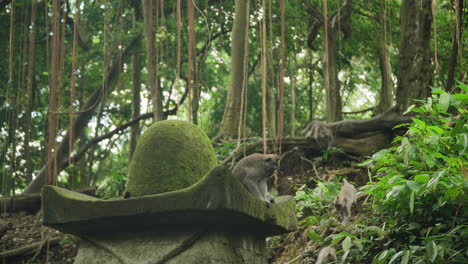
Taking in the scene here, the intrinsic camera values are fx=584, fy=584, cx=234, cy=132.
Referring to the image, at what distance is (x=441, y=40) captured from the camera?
998 cm

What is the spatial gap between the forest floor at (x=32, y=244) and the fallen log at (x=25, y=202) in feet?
0.58

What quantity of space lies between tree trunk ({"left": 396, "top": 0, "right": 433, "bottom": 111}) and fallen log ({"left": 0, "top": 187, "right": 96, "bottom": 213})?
4.97m

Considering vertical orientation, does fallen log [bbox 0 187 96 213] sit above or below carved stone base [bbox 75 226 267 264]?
below

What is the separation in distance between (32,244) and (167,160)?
208 inches

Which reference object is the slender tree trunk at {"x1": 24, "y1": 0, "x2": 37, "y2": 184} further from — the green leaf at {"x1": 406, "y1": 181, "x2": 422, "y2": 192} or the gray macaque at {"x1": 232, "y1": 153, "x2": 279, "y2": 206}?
the green leaf at {"x1": 406, "y1": 181, "x2": 422, "y2": 192}

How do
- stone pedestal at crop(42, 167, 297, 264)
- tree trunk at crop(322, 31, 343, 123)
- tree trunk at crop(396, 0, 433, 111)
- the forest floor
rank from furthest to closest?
tree trunk at crop(322, 31, 343, 123) < the forest floor < tree trunk at crop(396, 0, 433, 111) < stone pedestal at crop(42, 167, 297, 264)

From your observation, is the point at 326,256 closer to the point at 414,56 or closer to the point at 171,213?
the point at 171,213


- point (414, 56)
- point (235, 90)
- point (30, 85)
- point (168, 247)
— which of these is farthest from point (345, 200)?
point (235, 90)

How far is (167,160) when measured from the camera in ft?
11.8

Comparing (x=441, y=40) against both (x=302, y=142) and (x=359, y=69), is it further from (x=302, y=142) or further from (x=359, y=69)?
(x=359, y=69)

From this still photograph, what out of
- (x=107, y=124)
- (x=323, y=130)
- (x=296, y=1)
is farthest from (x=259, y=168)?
(x=107, y=124)

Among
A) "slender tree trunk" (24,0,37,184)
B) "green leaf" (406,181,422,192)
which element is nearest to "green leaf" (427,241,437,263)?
"green leaf" (406,181,422,192)

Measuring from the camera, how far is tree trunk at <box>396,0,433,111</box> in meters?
7.61

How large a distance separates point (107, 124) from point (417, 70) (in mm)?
9469
